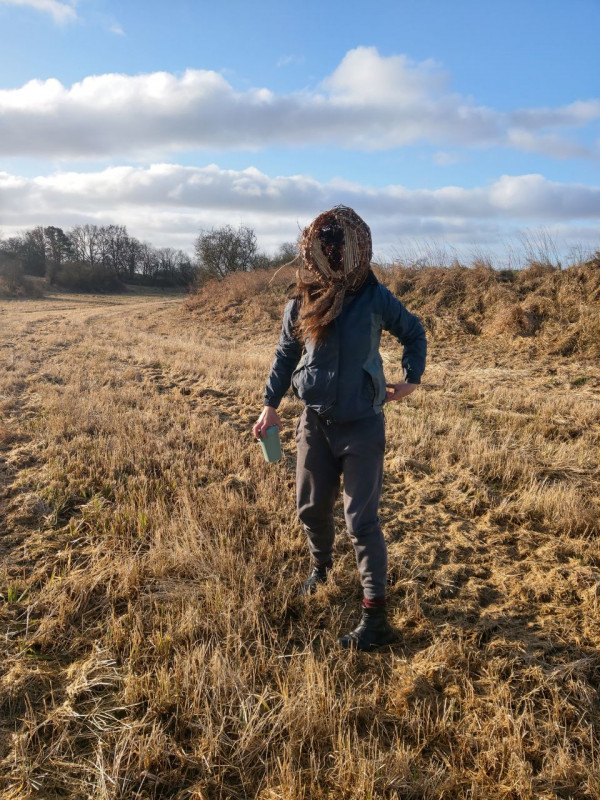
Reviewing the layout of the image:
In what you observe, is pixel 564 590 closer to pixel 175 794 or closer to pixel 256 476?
pixel 175 794

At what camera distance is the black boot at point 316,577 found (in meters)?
3.19

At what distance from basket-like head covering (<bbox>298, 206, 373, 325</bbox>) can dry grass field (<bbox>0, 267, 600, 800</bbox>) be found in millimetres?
1773

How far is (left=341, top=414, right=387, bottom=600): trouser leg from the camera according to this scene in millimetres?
2639

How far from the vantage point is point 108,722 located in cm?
231

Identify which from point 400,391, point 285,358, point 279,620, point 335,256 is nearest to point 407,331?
point 400,391

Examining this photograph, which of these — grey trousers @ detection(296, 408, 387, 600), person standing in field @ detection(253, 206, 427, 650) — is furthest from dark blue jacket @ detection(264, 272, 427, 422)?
grey trousers @ detection(296, 408, 387, 600)

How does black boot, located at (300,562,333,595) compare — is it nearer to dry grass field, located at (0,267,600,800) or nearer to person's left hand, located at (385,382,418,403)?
dry grass field, located at (0,267,600,800)

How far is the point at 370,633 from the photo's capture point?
2.76 metres

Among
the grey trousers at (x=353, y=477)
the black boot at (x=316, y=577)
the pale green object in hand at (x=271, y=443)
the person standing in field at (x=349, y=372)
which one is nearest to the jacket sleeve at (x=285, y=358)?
the person standing in field at (x=349, y=372)

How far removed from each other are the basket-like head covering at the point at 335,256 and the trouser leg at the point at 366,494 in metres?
0.63

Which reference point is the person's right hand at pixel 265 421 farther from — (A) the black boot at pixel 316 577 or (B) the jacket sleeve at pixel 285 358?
(A) the black boot at pixel 316 577

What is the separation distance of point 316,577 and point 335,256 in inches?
77.8

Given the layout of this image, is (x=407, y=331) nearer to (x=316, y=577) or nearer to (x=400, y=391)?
(x=400, y=391)

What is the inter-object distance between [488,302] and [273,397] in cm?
1156
